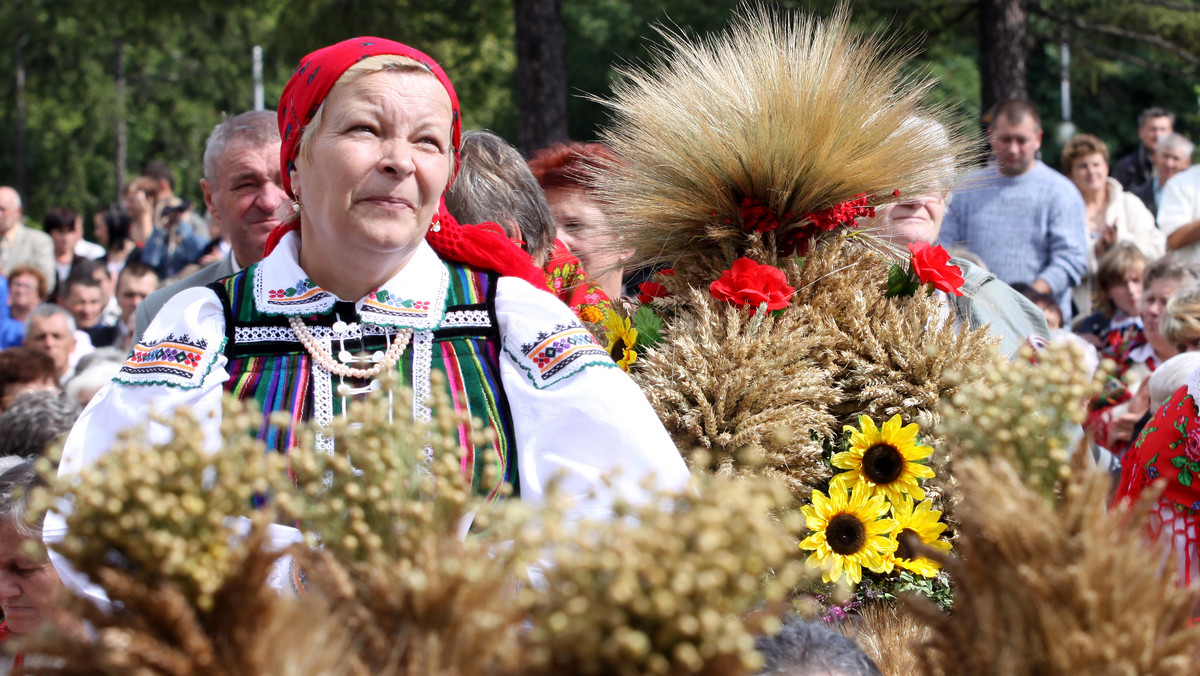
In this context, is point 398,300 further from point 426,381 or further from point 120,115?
point 120,115

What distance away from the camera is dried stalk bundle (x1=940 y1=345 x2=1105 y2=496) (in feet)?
3.67

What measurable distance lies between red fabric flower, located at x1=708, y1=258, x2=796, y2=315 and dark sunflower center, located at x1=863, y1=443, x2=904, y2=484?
0.35 m

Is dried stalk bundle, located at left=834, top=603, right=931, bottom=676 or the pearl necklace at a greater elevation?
the pearl necklace

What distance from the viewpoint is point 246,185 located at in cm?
319

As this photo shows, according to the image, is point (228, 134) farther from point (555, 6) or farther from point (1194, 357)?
point (555, 6)

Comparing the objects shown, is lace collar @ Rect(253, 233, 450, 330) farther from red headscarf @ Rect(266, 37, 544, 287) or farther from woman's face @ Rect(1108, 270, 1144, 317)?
woman's face @ Rect(1108, 270, 1144, 317)

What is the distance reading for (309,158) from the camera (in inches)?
71.8

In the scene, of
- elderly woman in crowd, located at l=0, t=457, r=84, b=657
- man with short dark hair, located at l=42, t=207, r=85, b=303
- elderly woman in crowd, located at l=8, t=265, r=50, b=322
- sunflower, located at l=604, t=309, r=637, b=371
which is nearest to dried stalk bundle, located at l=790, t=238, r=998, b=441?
sunflower, located at l=604, t=309, r=637, b=371

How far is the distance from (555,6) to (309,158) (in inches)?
280

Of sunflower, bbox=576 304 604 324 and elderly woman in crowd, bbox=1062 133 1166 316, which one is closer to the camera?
sunflower, bbox=576 304 604 324

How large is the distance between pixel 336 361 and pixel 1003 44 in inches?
303

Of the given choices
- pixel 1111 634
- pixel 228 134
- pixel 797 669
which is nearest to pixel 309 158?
pixel 797 669

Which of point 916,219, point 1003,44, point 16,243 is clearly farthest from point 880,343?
point 16,243

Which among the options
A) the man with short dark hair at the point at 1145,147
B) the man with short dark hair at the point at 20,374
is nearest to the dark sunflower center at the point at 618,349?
the man with short dark hair at the point at 20,374
